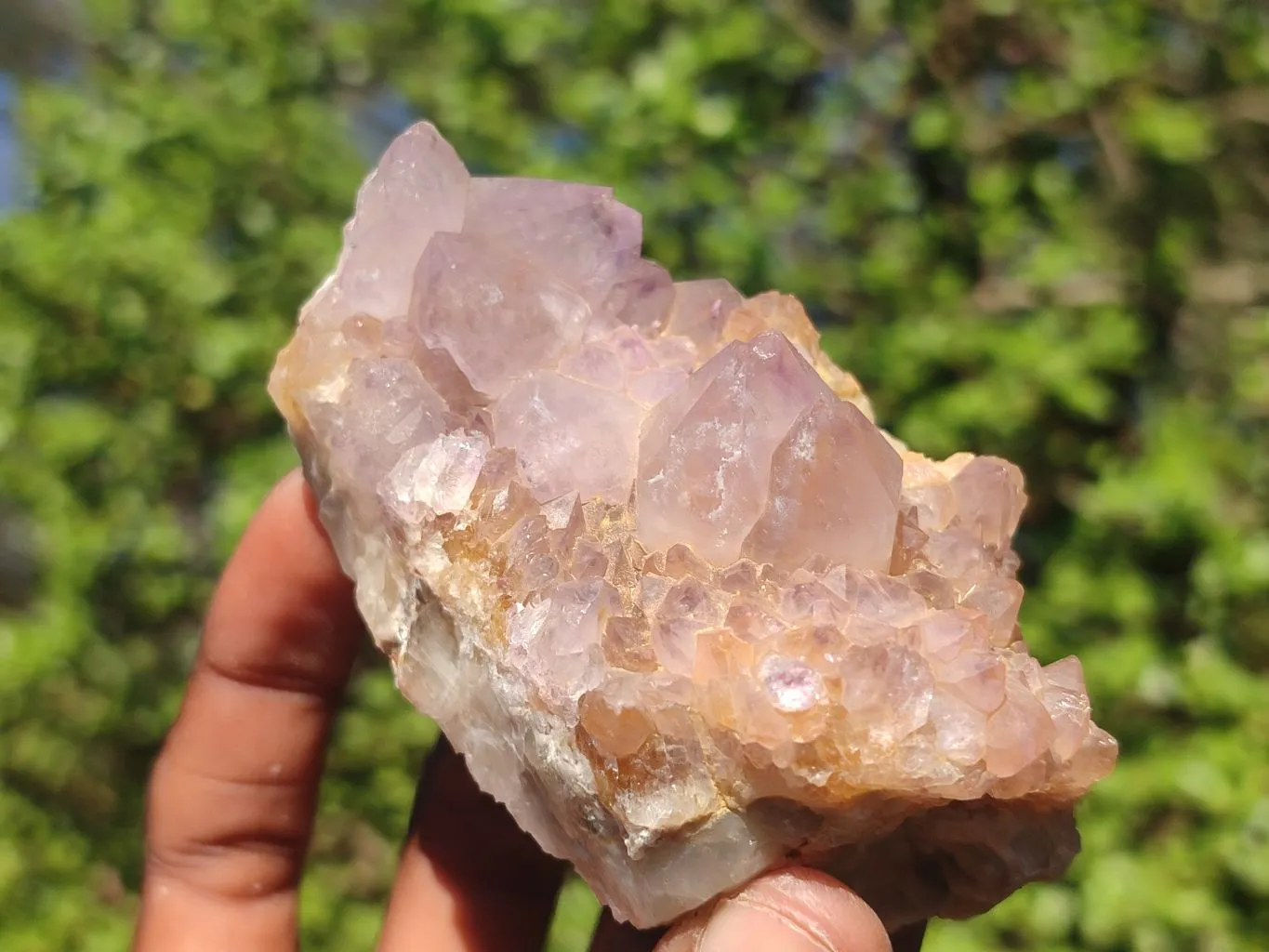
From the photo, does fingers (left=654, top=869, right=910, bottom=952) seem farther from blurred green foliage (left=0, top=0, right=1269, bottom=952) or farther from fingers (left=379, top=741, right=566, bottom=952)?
blurred green foliage (left=0, top=0, right=1269, bottom=952)

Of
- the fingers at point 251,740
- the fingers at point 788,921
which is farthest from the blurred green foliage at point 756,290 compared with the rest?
the fingers at point 788,921

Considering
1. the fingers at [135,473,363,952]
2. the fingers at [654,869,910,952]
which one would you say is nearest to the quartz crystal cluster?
the fingers at [654,869,910,952]

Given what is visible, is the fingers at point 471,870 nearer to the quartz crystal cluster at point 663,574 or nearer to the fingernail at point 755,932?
the quartz crystal cluster at point 663,574

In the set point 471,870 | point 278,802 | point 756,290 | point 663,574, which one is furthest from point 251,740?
point 756,290

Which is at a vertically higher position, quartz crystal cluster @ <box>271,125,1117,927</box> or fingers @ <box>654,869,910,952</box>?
quartz crystal cluster @ <box>271,125,1117,927</box>

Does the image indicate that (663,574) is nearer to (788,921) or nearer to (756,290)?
(788,921)

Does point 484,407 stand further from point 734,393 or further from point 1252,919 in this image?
point 1252,919
